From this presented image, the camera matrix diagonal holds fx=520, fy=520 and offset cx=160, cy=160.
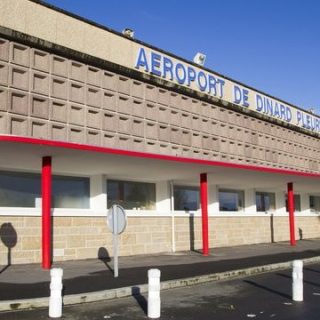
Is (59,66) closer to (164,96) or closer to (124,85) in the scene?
(124,85)

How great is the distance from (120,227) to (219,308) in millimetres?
3551

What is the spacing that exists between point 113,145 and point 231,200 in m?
9.94

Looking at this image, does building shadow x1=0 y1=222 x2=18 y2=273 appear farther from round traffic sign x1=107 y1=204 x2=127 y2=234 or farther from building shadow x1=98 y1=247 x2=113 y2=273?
round traffic sign x1=107 y1=204 x2=127 y2=234

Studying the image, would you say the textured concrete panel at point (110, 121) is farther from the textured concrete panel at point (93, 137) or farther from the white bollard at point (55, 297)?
the white bollard at point (55, 297)

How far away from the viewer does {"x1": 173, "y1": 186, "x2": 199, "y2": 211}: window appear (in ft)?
74.1

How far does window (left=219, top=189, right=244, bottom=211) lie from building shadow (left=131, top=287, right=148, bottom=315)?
14.8 metres

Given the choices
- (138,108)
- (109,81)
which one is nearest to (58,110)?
(109,81)

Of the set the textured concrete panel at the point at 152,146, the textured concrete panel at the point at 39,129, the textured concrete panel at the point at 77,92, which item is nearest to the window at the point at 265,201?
the textured concrete panel at the point at 152,146

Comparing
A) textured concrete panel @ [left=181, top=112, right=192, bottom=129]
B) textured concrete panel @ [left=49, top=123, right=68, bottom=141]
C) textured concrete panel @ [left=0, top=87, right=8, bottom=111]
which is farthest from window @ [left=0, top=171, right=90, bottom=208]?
textured concrete panel @ [left=181, top=112, right=192, bottom=129]

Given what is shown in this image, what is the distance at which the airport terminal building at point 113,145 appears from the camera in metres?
15.4

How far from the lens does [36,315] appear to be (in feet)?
27.3

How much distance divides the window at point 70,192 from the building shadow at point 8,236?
2.03 metres

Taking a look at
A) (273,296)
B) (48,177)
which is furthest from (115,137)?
(273,296)

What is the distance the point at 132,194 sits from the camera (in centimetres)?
2070
